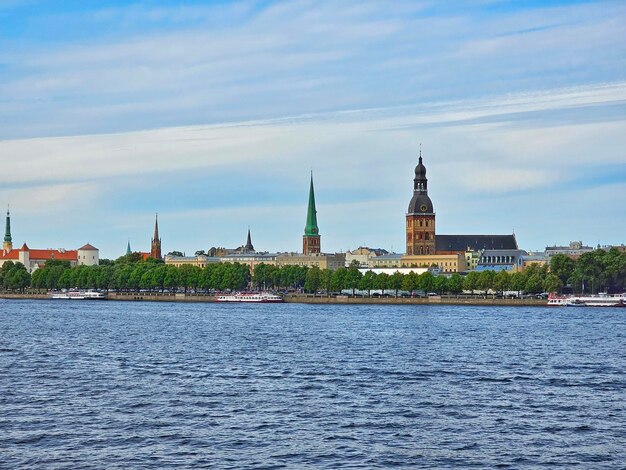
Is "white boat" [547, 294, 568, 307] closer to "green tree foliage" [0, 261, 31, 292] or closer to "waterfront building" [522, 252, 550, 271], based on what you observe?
"waterfront building" [522, 252, 550, 271]

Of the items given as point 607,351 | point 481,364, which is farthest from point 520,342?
point 481,364

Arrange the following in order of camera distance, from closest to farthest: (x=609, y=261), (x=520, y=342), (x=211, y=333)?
(x=520, y=342) → (x=211, y=333) → (x=609, y=261)

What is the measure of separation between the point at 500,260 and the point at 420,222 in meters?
14.7

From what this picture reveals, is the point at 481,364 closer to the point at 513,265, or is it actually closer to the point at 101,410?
the point at 101,410

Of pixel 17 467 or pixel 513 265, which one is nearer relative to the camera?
pixel 17 467

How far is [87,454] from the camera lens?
25.5 meters

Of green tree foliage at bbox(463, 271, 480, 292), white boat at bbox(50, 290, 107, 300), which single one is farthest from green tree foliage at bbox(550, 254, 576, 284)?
white boat at bbox(50, 290, 107, 300)

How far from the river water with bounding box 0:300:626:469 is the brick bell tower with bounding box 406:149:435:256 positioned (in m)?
130

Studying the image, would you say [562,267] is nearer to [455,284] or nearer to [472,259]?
[455,284]

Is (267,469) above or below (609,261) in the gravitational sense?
below

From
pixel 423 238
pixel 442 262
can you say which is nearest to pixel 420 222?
pixel 423 238

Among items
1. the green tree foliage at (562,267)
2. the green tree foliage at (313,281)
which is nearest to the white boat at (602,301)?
the green tree foliage at (562,267)

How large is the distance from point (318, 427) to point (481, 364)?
701 inches

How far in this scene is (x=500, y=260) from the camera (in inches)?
7387
